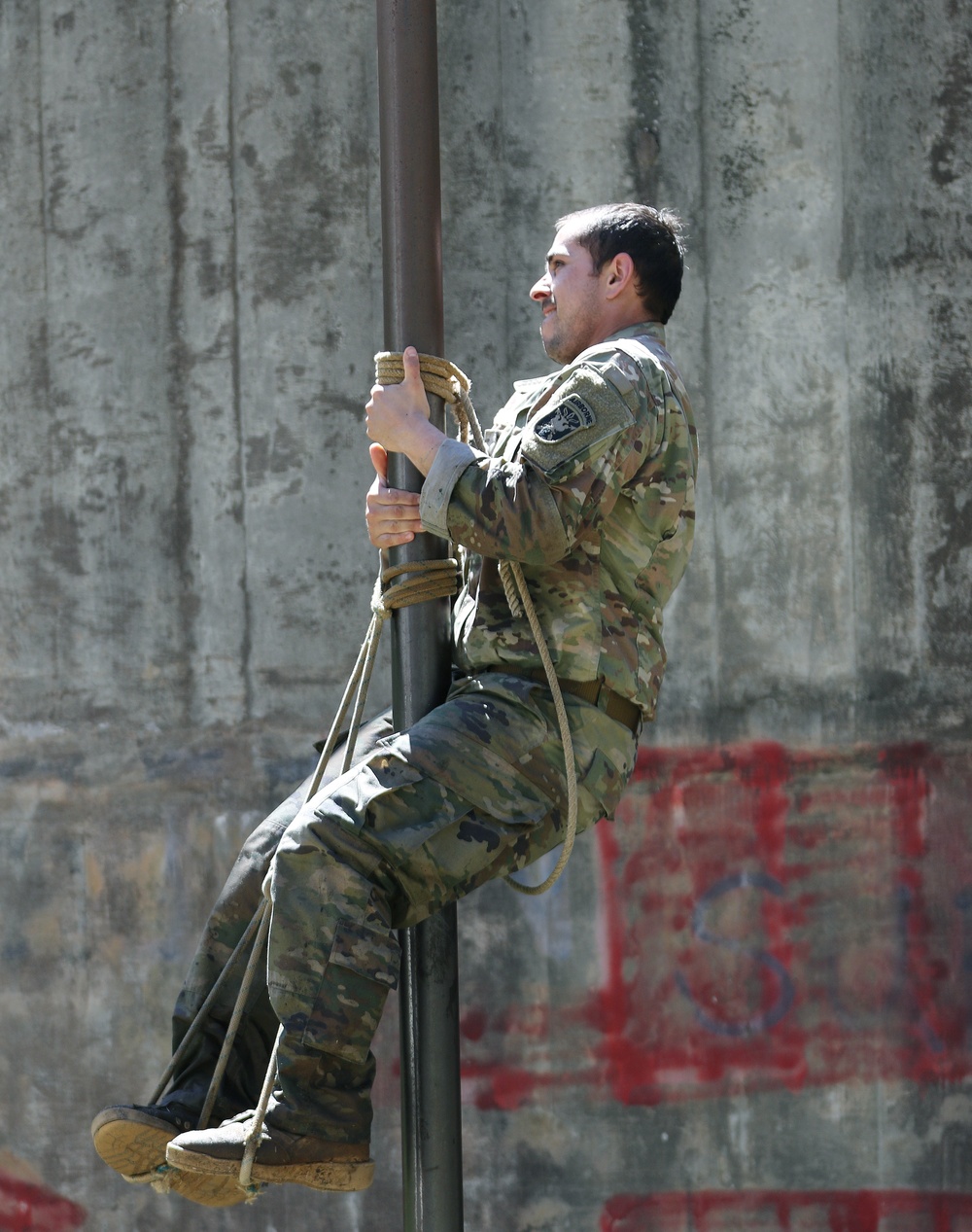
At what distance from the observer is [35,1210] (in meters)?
5.64

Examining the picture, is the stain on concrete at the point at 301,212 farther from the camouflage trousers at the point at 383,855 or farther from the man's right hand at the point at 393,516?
the camouflage trousers at the point at 383,855

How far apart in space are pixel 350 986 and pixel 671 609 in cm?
311

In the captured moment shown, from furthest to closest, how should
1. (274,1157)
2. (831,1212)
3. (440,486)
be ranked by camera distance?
(831,1212) → (440,486) → (274,1157)

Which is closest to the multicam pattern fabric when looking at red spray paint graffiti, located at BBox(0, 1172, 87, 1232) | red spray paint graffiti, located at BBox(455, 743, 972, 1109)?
red spray paint graffiti, located at BBox(455, 743, 972, 1109)

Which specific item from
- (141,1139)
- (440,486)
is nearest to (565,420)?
(440,486)

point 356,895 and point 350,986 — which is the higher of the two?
point 356,895

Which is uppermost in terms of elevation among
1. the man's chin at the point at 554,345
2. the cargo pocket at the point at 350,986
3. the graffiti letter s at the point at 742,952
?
the man's chin at the point at 554,345

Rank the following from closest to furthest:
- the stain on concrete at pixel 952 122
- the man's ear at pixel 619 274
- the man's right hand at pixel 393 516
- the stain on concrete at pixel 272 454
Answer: the man's right hand at pixel 393 516
the man's ear at pixel 619 274
the stain on concrete at pixel 952 122
the stain on concrete at pixel 272 454

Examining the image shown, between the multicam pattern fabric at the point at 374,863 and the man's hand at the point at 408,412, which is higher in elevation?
the man's hand at the point at 408,412

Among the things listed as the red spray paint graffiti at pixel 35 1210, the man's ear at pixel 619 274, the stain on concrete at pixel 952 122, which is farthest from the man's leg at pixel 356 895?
the stain on concrete at pixel 952 122

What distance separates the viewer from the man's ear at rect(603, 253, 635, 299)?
122 inches

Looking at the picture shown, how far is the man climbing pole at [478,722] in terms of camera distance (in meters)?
2.63

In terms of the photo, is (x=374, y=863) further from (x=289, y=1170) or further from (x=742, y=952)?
(x=742, y=952)

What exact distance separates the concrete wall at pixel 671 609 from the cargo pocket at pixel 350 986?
2.83m
